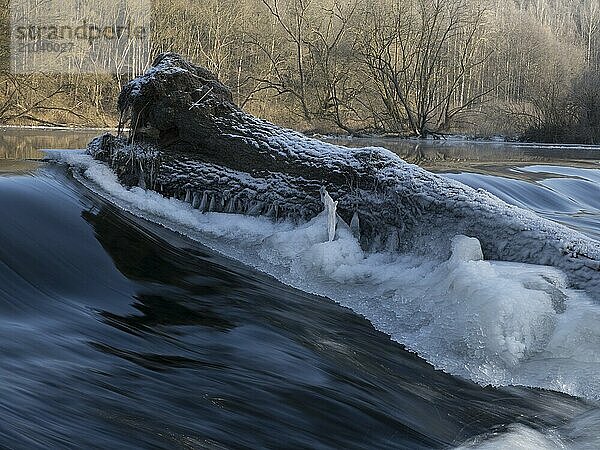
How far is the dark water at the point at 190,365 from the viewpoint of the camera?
2.30m

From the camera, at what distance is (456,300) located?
363 cm

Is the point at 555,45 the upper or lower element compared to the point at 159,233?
upper

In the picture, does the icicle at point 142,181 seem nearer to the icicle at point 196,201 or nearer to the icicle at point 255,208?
the icicle at point 196,201

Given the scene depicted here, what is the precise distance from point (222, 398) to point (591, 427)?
140 cm

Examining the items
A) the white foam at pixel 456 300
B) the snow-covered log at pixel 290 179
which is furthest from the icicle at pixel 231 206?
the white foam at pixel 456 300

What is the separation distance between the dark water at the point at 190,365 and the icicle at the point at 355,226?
2.20ft

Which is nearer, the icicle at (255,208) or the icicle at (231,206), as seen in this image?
the icicle at (255,208)

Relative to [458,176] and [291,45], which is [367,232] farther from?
[291,45]

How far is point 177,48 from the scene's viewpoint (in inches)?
1257

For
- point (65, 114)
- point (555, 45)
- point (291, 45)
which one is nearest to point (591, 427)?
point (65, 114)

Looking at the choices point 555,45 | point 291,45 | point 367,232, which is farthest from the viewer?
point 555,45

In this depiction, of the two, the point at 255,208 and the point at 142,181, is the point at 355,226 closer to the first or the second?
the point at 255,208

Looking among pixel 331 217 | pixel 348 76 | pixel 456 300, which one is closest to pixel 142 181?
pixel 331 217

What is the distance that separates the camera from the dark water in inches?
90.6
